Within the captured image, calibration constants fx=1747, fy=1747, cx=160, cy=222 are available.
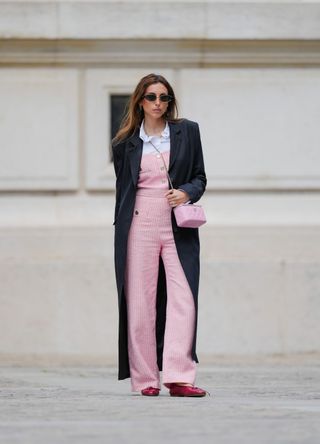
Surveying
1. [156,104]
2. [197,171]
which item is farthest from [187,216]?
[156,104]

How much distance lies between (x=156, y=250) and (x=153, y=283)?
7.4 inches

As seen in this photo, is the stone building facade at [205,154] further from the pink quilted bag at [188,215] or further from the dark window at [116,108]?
the pink quilted bag at [188,215]

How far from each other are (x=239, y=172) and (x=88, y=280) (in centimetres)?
149

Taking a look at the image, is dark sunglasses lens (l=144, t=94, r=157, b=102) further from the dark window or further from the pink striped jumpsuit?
the dark window

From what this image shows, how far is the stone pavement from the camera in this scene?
23.6 ft

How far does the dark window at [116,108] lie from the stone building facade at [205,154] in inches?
0.9

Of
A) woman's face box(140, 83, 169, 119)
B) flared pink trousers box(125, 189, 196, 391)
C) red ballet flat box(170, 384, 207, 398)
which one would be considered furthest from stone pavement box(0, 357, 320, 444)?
woman's face box(140, 83, 169, 119)

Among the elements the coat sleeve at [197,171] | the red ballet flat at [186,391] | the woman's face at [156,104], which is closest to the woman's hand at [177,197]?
the coat sleeve at [197,171]

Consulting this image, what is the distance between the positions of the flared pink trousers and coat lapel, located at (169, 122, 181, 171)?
0.60ft

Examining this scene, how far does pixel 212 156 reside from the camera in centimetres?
1347

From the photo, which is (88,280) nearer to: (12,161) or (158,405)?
(12,161)

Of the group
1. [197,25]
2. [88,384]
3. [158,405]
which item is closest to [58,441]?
[158,405]

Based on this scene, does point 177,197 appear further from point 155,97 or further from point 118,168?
point 155,97

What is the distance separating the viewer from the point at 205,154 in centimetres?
1348
